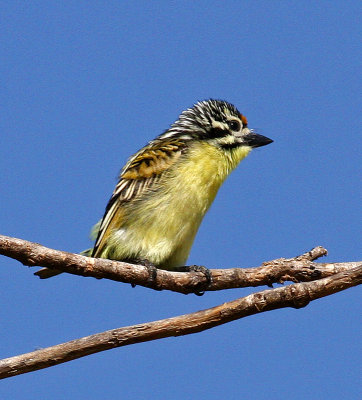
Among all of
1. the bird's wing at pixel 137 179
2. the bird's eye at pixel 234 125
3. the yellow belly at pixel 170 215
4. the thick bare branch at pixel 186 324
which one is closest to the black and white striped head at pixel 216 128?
the bird's eye at pixel 234 125

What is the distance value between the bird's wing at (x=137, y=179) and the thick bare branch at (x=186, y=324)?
2567 mm

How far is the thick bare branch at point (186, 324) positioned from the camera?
530 centimetres

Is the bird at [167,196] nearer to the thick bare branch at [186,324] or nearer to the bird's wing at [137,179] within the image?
the bird's wing at [137,179]

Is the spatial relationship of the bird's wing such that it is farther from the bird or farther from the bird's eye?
the bird's eye

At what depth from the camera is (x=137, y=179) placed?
27.0 ft

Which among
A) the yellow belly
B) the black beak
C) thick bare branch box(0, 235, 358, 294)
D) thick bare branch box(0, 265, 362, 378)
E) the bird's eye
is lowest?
thick bare branch box(0, 265, 362, 378)

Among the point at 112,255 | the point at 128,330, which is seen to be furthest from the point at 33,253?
the point at 112,255

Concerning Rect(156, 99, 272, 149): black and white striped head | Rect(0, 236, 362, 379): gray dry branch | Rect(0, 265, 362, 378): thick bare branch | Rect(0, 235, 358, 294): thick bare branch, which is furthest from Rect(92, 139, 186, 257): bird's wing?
Rect(0, 265, 362, 378): thick bare branch

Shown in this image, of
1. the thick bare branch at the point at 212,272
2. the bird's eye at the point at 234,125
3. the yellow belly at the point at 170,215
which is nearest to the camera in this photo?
the thick bare branch at the point at 212,272

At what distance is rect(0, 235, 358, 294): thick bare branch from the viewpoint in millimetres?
5734

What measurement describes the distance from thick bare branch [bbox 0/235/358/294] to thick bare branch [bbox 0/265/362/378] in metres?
0.62

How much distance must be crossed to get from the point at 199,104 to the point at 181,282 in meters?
2.99

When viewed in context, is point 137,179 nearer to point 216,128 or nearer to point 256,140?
point 216,128

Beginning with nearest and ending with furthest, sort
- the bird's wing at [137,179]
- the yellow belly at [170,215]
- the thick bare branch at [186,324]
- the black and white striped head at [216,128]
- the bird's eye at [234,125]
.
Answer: the thick bare branch at [186,324], the yellow belly at [170,215], the bird's wing at [137,179], the black and white striped head at [216,128], the bird's eye at [234,125]
